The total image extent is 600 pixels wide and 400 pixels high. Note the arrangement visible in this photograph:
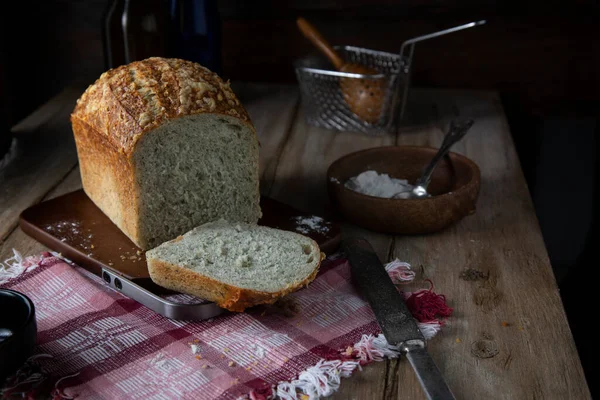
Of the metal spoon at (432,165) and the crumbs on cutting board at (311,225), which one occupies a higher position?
the metal spoon at (432,165)

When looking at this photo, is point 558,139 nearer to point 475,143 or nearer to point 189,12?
point 475,143

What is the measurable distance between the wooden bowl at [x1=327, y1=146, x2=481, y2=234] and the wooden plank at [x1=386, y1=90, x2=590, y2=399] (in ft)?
0.19

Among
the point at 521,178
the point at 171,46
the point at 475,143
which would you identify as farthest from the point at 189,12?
the point at 521,178

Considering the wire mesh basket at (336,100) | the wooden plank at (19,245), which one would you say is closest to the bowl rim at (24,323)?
the wooden plank at (19,245)

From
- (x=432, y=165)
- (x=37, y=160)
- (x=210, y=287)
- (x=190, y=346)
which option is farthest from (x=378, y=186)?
(x=37, y=160)

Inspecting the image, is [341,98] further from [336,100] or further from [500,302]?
[500,302]

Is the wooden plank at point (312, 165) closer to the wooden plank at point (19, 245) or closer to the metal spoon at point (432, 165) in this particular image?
the metal spoon at point (432, 165)

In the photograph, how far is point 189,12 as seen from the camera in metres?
2.89

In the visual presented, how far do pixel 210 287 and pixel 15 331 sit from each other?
418 mm

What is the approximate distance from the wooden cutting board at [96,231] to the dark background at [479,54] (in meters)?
1.22

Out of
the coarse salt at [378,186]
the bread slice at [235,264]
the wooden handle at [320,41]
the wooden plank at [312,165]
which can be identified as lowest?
the wooden plank at [312,165]

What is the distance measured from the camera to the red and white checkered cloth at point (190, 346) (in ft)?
4.59

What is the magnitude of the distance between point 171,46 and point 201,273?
5.01ft

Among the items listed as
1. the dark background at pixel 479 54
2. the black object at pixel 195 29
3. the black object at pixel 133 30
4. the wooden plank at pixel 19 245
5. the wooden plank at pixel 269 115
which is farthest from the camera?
the dark background at pixel 479 54
